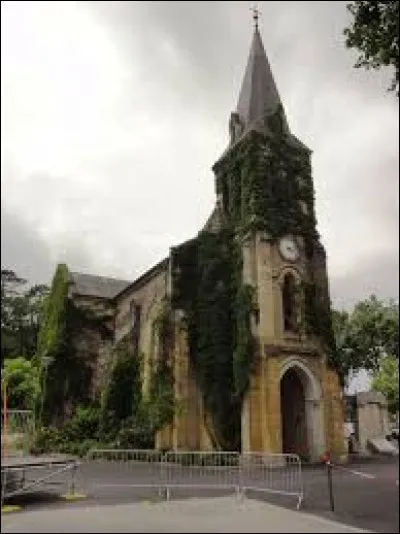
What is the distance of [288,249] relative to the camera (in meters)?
35.8

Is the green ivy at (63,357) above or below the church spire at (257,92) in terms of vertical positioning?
below

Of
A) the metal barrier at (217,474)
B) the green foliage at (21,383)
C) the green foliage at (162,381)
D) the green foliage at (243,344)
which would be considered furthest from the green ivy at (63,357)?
the metal barrier at (217,474)

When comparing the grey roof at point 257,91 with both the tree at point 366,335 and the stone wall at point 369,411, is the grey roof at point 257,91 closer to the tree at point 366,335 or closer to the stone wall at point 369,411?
the tree at point 366,335

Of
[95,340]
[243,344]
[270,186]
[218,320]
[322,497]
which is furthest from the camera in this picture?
[95,340]

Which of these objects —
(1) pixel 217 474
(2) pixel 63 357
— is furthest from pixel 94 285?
(1) pixel 217 474

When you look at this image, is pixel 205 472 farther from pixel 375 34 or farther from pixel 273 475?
pixel 375 34

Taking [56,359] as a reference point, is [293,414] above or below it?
below

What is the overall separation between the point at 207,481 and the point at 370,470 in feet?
38.6

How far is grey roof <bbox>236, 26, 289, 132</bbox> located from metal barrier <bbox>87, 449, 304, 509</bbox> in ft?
69.7

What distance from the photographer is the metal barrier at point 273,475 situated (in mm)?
16219

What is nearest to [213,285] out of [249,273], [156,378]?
[249,273]

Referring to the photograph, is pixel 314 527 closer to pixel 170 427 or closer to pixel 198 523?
pixel 198 523

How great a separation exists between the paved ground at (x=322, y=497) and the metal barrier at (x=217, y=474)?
8.3 inches

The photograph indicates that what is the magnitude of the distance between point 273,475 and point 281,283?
52.4 feet
